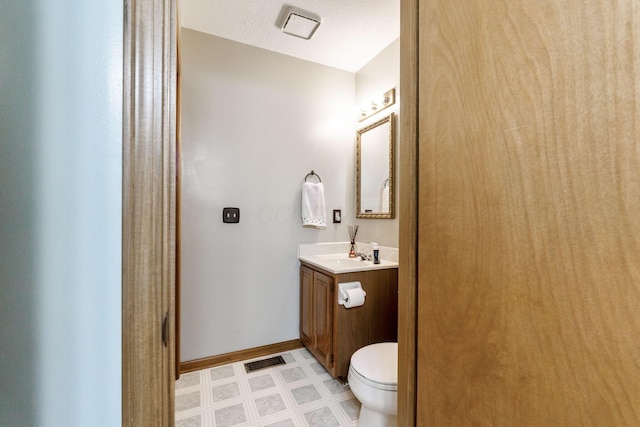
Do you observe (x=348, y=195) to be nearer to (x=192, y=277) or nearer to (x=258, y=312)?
(x=258, y=312)

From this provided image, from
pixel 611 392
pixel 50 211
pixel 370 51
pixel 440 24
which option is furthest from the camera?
pixel 370 51

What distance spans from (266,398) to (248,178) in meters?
1.57

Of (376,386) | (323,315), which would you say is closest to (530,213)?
(376,386)

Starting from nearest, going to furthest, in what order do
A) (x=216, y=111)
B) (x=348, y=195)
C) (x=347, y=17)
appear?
(x=347, y=17) < (x=216, y=111) < (x=348, y=195)

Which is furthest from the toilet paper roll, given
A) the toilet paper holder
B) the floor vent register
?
the floor vent register

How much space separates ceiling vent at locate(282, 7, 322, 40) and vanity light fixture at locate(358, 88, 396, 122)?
73cm

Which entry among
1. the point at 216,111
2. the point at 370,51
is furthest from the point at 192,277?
the point at 370,51

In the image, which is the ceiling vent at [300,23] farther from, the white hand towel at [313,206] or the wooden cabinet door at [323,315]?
the wooden cabinet door at [323,315]

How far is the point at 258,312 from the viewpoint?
2.20 m

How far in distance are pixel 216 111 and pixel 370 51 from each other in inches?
55.1

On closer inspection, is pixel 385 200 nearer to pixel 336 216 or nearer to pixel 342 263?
pixel 336 216

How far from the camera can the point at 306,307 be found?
86.8 inches

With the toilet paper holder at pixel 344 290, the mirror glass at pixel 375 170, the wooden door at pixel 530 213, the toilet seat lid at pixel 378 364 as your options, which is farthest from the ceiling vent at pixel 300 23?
the toilet seat lid at pixel 378 364

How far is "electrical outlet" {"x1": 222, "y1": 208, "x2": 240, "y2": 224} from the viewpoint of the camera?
6.88 ft
